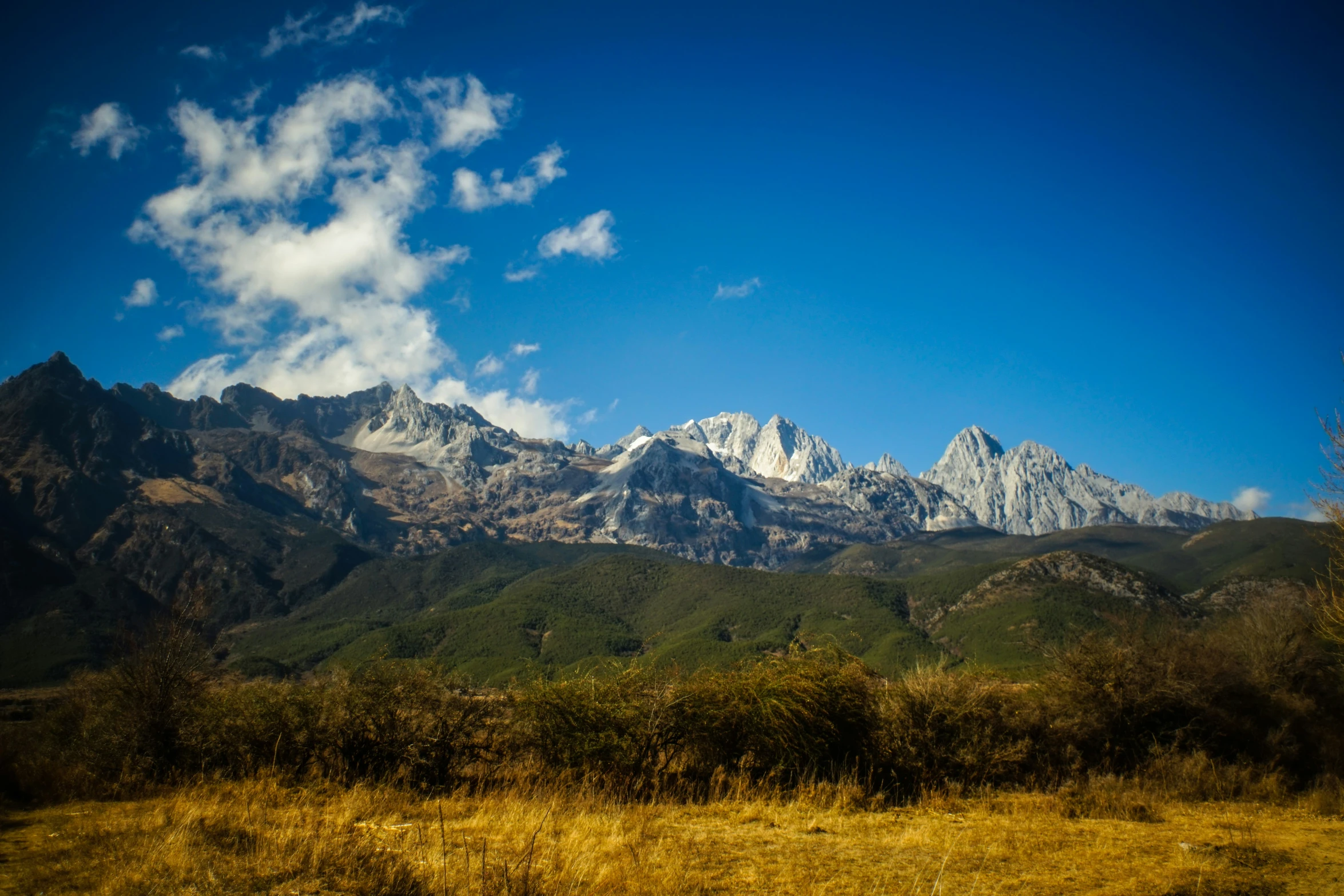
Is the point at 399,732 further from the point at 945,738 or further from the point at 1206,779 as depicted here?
the point at 1206,779

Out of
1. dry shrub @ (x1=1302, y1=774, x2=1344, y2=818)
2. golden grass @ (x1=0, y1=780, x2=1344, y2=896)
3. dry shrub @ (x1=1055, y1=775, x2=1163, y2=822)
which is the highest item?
golden grass @ (x1=0, y1=780, x2=1344, y2=896)

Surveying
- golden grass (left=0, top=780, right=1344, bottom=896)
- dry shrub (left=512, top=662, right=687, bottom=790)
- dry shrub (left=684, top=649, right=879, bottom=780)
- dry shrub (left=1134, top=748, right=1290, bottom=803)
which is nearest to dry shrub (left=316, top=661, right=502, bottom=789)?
dry shrub (left=512, top=662, right=687, bottom=790)

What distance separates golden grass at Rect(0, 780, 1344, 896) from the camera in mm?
10109

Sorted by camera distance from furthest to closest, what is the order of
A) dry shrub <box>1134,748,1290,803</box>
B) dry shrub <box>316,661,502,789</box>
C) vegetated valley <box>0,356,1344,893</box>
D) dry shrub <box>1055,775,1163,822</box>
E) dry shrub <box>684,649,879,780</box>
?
dry shrub <box>1134,748,1290,803</box>
dry shrub <box>316,661,502,789</box>
dry shrub <box>684,649,879,780</box>
dry shrub <box>1055,775,1163,822</box>
vegetated valley <box>0,356,1344,893</box>

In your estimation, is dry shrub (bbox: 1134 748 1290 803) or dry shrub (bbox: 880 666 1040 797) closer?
dry shrub (bbox: 880 666 1040 797)

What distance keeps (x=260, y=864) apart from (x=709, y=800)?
10462mm

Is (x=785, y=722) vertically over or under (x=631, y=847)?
over

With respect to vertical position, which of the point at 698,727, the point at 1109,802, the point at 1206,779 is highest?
the point at 698,727

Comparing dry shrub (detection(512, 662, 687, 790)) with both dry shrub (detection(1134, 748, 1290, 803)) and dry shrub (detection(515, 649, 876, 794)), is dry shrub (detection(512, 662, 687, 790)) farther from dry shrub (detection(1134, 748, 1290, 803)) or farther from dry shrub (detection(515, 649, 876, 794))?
dry shrub (detection(1134, 748, 1290, 803))

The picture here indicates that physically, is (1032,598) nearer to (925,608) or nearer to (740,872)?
(925,608)

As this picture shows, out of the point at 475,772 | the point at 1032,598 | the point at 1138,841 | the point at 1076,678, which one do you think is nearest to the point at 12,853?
the point at 475,772

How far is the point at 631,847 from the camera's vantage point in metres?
11.8

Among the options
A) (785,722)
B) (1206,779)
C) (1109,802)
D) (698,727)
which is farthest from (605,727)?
(1206,779)

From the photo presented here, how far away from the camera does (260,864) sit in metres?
10.2
